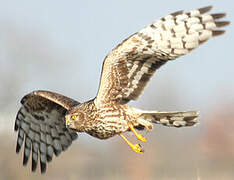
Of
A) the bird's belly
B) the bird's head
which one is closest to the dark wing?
the bird's head

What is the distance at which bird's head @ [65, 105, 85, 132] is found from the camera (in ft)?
38.0

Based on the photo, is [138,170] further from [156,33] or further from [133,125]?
[156,33]

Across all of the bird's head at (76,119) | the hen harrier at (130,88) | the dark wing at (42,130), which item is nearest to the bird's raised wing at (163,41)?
the hen harrier at (130,88)

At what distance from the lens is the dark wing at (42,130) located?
1315 cm

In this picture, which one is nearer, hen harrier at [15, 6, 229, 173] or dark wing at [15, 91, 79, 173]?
hen harrier at [15, 6, 229, 173]

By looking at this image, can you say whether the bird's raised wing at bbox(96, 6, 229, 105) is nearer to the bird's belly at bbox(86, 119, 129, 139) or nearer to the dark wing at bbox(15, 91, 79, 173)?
the bird's belly at bbox(86, 119, 129, 139)

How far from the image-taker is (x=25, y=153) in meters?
13.7

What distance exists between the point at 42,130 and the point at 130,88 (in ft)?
7.51

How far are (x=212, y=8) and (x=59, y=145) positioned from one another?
158 inches

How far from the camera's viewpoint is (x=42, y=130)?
44.1ft

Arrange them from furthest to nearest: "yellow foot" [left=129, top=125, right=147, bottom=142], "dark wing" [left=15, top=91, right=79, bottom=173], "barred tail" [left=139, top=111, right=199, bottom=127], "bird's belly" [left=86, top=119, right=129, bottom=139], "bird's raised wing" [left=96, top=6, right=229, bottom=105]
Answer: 1. "dark wing" [left=15, top=91, right=79, bottom=173]
2. "barred tail" [left=139, top=111, right=199, bottom=127]
3. "yellow foot" [left=129, top=125, right=147, bottom=142]
4. "bird's belly" [left=86, top=119, right=129, bottom=139]
5. "bird's raised wing" [left=96, top=6, right=229, bottom=105]

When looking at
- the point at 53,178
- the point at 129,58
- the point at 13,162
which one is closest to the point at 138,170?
the point at 53,178

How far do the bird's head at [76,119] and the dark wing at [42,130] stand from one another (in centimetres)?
137

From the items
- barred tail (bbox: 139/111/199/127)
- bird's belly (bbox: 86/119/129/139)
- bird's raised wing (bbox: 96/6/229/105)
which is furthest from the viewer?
barred tail (bbox: 139/111/199/127)
